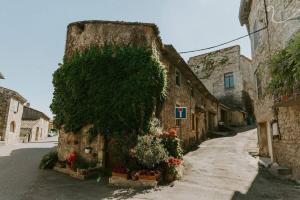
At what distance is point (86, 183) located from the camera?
780cm

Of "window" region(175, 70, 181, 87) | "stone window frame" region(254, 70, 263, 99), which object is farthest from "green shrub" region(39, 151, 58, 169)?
"stone window frame" region(254, 70, 263, 99)

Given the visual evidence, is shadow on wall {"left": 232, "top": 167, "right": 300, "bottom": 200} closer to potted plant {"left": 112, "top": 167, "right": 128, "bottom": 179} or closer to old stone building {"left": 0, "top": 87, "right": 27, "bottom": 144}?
potted plant {"left": 112, "top": 167, "right": 128, "bottom": 179}

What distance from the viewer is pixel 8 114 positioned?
22188 mm

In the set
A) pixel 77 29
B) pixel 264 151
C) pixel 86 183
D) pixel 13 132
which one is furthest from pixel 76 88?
pixel 13 132

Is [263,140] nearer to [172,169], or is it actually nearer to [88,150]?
[172,169]

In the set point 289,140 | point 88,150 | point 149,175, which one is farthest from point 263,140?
point 88,150

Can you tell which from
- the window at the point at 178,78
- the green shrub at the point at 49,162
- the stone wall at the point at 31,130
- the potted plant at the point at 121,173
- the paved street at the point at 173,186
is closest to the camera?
the paved street at the point at 173,186

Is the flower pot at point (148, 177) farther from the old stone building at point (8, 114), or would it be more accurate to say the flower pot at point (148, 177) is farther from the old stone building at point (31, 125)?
the old stone building at point (31, 125)

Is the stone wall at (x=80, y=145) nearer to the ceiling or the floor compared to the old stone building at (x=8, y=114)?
nearer to the floor

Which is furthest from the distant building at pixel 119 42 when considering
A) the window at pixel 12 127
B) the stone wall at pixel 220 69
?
the stone wall at pixel 220 69

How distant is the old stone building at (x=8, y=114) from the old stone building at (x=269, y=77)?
68.6 ft

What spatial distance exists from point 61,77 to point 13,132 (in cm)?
1721

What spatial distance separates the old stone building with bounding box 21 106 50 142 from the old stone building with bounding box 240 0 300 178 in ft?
85.4

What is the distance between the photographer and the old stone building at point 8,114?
71.5 feet
